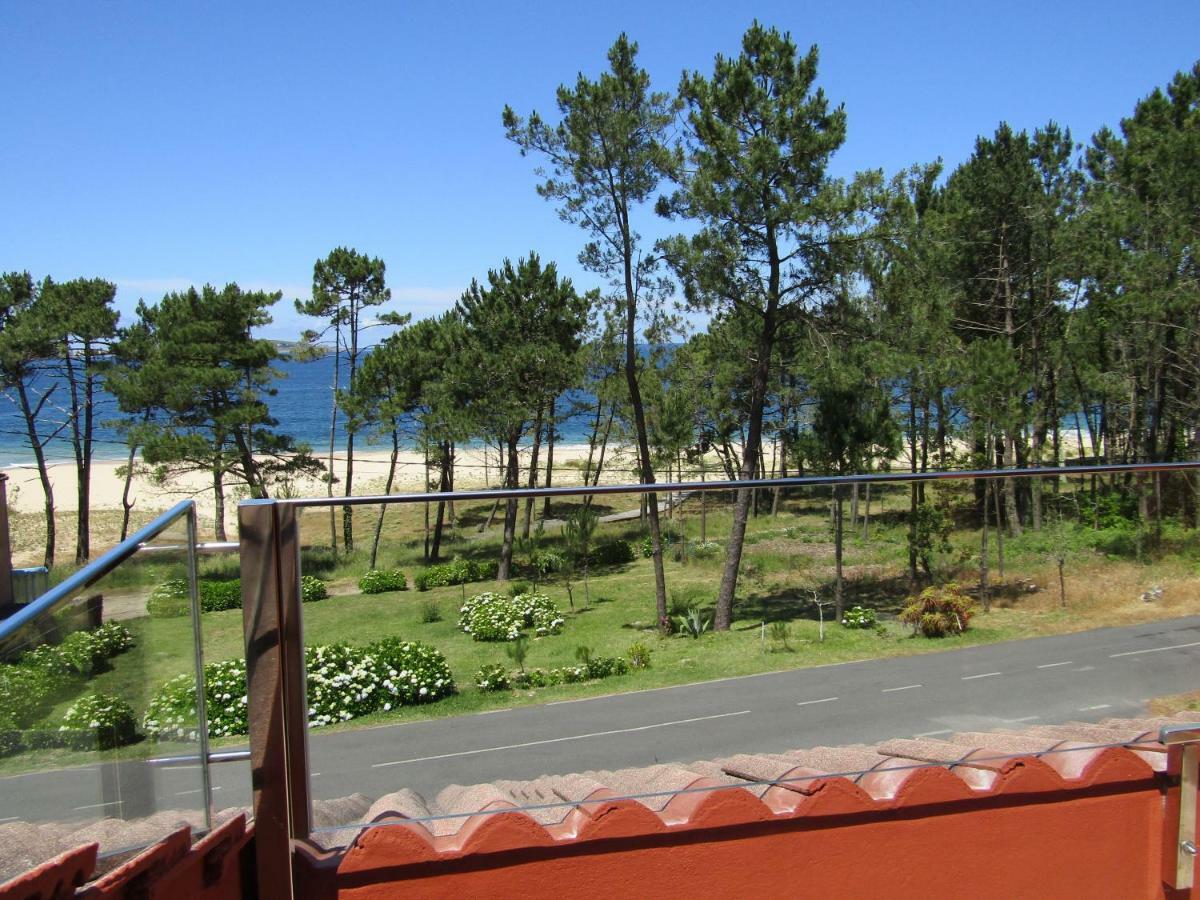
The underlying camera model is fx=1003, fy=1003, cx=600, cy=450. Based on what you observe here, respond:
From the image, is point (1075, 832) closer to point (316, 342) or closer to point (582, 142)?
point (582, 142)

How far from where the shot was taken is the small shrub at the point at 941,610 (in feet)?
8.18

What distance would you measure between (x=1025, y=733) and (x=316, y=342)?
3325cm

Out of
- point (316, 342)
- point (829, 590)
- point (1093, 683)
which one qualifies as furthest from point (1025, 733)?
point (316, 342)

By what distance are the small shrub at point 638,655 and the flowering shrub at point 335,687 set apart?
41cm

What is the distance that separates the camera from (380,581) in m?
1.98

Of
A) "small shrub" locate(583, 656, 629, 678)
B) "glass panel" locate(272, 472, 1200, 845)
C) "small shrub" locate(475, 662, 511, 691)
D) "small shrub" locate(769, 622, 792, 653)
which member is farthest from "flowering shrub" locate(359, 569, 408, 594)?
"small shrub" locate(769, 622, 792, 653)

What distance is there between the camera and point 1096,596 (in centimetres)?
268

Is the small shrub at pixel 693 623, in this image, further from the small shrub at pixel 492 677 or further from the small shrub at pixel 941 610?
the small shrub at pixel 941 610

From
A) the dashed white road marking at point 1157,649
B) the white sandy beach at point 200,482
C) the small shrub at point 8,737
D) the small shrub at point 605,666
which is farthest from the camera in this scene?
the white sandy beach at point 200,482

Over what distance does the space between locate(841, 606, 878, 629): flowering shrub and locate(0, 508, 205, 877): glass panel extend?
58.2 inches

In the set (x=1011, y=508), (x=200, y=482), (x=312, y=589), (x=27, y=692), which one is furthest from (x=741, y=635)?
(x=200, y=482)

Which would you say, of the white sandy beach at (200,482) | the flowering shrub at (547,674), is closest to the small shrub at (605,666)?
the flowering shrub at (547,674)

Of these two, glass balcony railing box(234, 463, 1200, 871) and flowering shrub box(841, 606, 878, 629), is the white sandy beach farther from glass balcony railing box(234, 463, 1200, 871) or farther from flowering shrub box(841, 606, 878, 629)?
flowering shrub box(841, 606, 878, 629)

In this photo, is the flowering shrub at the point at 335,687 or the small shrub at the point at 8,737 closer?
the small shrub at the point at 8,737
